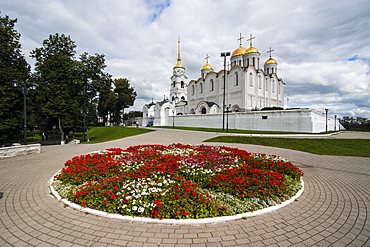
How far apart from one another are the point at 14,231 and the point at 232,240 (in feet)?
12.5

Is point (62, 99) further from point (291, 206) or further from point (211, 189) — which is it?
point (291, 206)

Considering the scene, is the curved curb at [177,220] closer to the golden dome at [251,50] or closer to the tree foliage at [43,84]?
the tree foliage at [43,84]

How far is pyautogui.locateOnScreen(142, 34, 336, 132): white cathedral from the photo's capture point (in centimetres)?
2391

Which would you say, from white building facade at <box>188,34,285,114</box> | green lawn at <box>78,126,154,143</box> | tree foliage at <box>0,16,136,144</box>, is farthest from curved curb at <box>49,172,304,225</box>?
white building facade at <box>188,34,285,114</box>

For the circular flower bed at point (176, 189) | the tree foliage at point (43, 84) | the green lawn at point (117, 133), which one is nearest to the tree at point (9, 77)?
the tree foliage at point (43, 84)

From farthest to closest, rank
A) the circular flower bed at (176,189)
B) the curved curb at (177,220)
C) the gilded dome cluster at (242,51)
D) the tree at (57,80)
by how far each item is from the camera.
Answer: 1. the gilded dome cluster at (242,51)
2. the tree at (57,80)
3. the circular flower bed at (176,189)
4. the curved curb at (177,220)

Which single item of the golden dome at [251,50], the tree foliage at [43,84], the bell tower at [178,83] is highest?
the golden dome at [251,50]

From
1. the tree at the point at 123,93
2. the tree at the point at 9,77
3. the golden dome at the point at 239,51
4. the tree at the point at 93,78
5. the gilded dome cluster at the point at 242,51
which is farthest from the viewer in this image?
the tree at the point at 123,93

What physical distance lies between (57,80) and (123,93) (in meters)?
28.1

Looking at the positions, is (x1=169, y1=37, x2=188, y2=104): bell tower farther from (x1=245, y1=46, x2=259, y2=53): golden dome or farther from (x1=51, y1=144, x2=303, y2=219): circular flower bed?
(x1=51, y1=144, x2=303, y2=219): circular flower bed

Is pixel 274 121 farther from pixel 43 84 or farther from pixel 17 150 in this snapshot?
pixel 43 84

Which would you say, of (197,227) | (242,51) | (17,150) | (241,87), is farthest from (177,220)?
(242,51)

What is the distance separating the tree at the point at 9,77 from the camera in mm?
17016

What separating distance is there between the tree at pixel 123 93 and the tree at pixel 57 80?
25.1 metres
